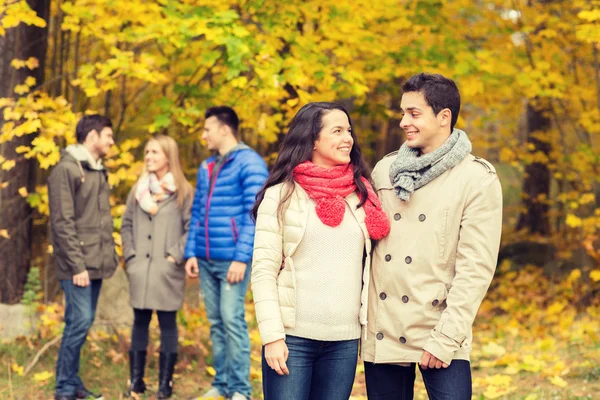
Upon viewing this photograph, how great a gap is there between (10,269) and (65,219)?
1972mm

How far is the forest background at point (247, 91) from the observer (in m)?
5.86

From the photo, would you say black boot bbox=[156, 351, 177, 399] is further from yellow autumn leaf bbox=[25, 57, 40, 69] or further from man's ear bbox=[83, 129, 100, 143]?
yellow autumn leaf bbox=[25, 57, 40, 69]

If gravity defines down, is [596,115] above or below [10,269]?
above

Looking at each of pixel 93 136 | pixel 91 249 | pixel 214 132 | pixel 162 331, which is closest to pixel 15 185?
pixel 93 136

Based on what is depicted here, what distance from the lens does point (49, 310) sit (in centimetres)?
655

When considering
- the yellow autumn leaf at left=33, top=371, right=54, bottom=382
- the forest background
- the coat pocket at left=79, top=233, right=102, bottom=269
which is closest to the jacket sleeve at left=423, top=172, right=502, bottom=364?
the forest background

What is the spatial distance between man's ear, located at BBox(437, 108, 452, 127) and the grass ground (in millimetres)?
2968

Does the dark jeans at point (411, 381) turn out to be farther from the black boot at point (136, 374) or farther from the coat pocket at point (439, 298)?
the black boot at point (136, 374)

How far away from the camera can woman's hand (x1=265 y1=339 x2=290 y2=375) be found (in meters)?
2.89

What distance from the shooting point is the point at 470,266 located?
2.84m

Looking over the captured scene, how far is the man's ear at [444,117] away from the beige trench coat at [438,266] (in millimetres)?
171

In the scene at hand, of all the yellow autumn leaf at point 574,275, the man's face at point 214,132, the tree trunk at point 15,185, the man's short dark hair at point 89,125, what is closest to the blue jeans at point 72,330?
the man's short dark hair at point 89,125

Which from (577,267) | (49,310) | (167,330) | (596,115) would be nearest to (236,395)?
(167,330)

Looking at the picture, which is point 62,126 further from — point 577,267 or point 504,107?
point 577,267
